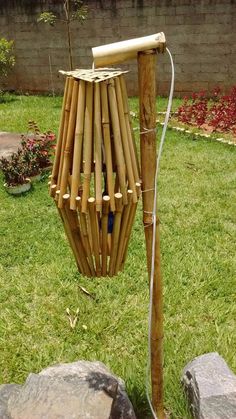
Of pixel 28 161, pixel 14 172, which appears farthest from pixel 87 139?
pixel 28 161

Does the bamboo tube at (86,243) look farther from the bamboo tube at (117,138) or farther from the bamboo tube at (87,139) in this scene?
the bamboo tube at (117,138)

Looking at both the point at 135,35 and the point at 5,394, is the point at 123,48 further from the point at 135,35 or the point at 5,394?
the point at 135,35

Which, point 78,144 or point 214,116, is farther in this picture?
point 214,116

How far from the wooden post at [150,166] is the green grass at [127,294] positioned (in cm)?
61

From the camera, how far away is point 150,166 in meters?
1.91

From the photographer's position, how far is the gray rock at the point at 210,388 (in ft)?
7.54

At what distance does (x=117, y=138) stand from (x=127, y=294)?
238 centimetres

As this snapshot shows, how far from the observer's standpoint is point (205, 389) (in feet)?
7.86

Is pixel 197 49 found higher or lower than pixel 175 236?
higher

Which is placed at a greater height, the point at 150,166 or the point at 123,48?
the point at 123,48

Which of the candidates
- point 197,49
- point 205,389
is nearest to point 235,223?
point 205,389

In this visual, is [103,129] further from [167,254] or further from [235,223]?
[235,223]

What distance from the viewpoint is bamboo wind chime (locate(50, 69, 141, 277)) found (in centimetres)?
171

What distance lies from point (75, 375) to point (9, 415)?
50 centimetres
